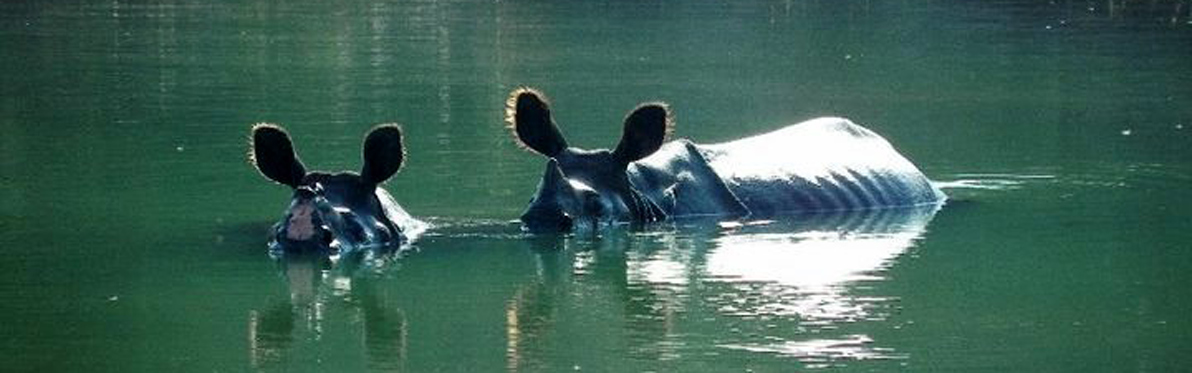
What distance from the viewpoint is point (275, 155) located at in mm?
15844

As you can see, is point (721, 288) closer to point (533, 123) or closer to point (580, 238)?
point (580, 238)

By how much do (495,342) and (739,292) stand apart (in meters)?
1.76

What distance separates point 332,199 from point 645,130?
1.71 m

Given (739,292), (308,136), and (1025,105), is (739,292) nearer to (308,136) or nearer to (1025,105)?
(308,136)

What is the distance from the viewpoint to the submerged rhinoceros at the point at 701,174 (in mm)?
16609

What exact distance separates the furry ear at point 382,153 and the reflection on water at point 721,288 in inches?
31.5

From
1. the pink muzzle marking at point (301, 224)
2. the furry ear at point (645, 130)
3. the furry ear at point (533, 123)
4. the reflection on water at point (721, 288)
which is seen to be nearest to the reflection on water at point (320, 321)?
the pink muzzle marking at point (301, 224)

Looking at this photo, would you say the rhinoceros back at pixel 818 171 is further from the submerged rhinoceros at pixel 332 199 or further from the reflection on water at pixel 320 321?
the reflection on water at pixel 320 321

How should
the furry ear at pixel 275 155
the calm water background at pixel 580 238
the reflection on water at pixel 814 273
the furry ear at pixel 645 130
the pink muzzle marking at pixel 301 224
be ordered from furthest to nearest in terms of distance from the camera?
the furry ear at pixel 645 130 → the furry ear at pixel 275 155 → the pink muzzle marking at pixel 301 224 → the calm water background at pixel 580 238 → the reflection on water at pixel 814 273

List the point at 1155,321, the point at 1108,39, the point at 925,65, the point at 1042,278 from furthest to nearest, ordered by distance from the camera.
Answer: the point at 1108,39 < the point at 925,65 < the point at 1042,278 < the point at 1155,321

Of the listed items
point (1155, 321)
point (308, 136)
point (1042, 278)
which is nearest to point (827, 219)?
point (1042, 278)

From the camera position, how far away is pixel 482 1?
4356 centimetres

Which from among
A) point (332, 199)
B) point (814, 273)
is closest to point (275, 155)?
point (332, 199)

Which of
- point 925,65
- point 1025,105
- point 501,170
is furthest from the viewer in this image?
point 925,65
